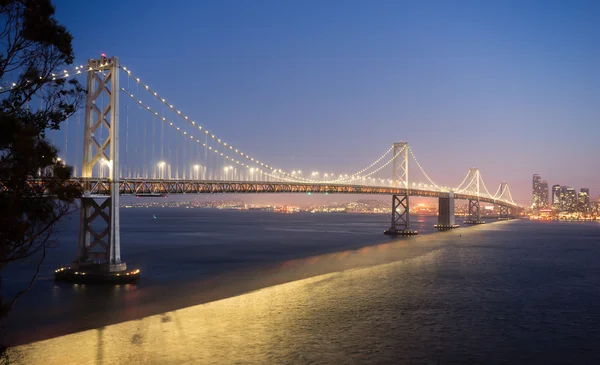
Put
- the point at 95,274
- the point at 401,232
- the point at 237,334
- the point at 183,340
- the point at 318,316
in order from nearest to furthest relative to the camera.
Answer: the point at 183,340, the point at 237,334, the point at 318,316, the point at 95,274, the point at 401,232

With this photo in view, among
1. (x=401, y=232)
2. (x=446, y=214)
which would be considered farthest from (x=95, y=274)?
(x=446, y=214)

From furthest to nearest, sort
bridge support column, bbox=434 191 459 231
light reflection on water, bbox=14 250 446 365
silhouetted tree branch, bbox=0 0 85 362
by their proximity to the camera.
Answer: bridge support column, bbox=434 191 459 231, light reflection on water, bbox=14 250 446 365, silhouetted tree branch, bbox=0 0 85 362

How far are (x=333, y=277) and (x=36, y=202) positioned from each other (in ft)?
87.0

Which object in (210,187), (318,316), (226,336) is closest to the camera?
(226,336)

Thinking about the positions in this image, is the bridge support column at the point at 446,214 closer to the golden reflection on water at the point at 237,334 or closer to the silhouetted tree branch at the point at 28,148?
the golden reflection on water at the point at 237,334

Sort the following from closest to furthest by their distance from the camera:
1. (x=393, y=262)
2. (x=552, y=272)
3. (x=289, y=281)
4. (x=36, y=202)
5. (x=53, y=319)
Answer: (x=36, y=202) → (x=53, y=319) → (x=289, y=281) → (x=552, y=272) → (x=393, y=262)

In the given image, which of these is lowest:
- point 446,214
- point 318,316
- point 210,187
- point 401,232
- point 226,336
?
point 401,232

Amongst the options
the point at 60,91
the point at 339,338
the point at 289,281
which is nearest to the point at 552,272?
the point at 289,281

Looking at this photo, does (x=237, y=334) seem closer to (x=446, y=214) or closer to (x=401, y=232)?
Result: (x=401, y=232)

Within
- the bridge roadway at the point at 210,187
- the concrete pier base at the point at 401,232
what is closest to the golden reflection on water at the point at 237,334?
the bridge roadway at the point at 210,187

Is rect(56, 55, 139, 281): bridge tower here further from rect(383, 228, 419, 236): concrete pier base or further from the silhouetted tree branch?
rect(383, 228, 419, 236): concrete pier base

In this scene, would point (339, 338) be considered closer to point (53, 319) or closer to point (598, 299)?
point (53, 319)

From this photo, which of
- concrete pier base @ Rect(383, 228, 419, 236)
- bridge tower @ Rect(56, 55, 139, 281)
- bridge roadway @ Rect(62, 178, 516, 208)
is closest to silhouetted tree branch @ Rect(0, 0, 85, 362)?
bridge roadway @ Rect(62, 178, 516, 208)

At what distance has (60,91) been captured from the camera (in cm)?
1214
